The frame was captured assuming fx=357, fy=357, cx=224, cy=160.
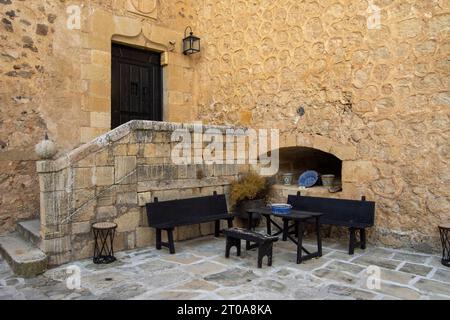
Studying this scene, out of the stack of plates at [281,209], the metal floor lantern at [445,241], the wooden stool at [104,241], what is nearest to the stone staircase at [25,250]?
the wooden stool at [104,241]

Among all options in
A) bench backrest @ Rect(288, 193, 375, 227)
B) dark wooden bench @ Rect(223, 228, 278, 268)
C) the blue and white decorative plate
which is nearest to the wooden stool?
dark wooden bench @ Rect(223, 228, 278, 268)

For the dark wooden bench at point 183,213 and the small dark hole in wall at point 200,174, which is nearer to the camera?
the dark wooden bench at point 183,213

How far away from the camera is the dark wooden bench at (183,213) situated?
13.8 ft

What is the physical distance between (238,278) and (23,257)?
212 cm

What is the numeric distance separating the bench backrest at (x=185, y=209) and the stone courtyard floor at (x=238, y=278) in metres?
0.42

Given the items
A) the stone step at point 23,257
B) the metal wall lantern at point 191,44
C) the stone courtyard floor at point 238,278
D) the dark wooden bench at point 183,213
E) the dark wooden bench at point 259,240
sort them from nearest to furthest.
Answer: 1. the stone courtyard floor at point 238,278
2. the stone step at point 23,257
3. the dark wooden bench at point 259,240
4. the dark wooden bench at point 183,213
5. the metal wall lantern at point 191,44

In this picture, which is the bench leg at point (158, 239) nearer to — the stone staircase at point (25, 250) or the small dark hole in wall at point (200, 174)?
the small dark hole in wall at point (200, 174)

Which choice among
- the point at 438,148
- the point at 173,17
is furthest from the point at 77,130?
the point at 438,148

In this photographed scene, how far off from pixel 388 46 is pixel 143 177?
3.40 meters

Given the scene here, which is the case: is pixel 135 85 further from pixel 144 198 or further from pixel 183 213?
pixel 183 213

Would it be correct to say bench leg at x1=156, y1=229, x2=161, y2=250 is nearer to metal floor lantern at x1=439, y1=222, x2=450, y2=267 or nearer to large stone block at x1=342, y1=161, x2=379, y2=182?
large stone block at x1=342, y1=161, x2=379, y2=182

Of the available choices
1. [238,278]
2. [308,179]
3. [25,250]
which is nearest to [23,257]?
[25,250]

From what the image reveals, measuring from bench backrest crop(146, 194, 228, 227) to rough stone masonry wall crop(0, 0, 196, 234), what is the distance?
184cm

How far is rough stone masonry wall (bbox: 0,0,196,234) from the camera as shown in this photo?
4.68 metres
